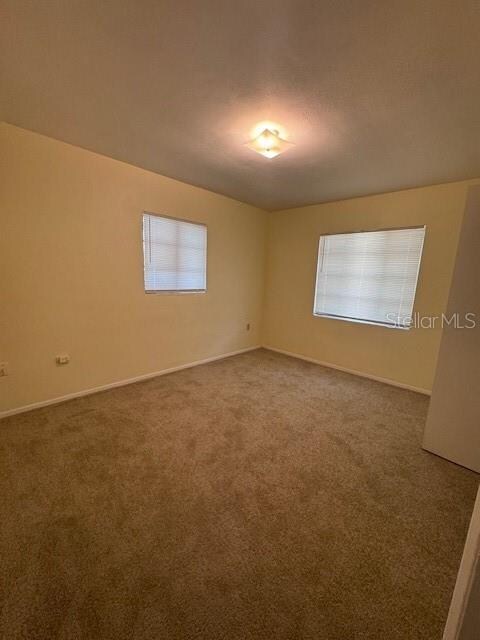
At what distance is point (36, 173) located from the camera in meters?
2.24

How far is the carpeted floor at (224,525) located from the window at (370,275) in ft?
4.91

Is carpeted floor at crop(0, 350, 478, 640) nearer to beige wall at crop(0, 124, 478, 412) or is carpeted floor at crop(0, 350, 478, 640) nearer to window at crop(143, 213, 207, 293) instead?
beige wall at crop(0, 124, 478, 412)

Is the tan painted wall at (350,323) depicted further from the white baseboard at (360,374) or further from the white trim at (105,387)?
the white trim at (105,387)

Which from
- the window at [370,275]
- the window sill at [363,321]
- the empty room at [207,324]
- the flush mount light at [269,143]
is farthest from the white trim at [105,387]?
the flush mount light at [269,143]

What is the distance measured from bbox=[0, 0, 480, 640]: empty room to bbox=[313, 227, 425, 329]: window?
3 cm

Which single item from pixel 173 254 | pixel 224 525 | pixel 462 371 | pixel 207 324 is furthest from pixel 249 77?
pixel 207 324

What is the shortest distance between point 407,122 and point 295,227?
2.40 metres

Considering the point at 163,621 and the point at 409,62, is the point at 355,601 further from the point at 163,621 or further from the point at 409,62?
the point at 409,62

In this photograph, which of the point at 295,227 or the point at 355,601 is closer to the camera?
the point at 355,601

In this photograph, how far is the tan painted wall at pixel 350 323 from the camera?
2.93m

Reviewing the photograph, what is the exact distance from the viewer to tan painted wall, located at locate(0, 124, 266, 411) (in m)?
2.23

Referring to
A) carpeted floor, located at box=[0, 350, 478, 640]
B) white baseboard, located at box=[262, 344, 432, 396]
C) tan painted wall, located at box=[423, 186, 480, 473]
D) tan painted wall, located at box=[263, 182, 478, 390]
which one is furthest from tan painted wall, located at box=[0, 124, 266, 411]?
tan painted wall, located at box=[423, 186, 480, 473]

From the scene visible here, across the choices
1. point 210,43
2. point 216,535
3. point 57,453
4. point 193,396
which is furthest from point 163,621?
point 210,43

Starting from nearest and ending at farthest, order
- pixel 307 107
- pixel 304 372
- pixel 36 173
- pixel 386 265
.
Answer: pixel 307 107 → pixel 36 173 → pixel 386 265 → pixel 304 372
